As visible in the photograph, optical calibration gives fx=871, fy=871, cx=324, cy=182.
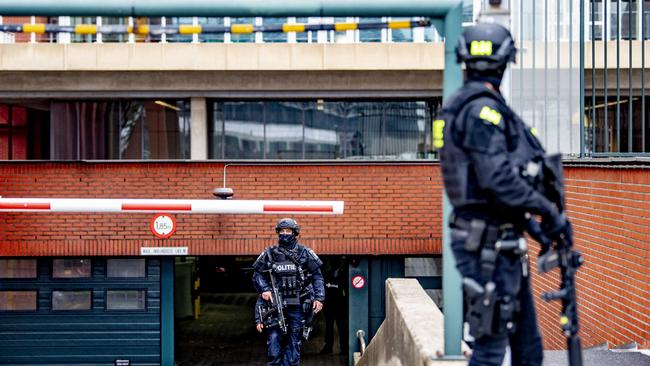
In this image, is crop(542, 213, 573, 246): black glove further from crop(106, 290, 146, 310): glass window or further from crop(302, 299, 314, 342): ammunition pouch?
crop(106, 290, 146, 310): glass window

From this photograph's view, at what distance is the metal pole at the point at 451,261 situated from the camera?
197 inches

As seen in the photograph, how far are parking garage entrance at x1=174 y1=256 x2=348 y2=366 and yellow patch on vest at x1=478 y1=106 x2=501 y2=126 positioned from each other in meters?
10.1

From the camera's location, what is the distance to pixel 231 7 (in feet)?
16.4

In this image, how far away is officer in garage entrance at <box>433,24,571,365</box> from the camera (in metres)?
3.77

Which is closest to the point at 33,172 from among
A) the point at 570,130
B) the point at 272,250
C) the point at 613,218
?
the point at 272,250

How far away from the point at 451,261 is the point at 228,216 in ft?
34.5

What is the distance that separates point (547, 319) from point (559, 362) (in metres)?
3.78

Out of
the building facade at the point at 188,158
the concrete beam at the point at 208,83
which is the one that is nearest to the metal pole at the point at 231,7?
the building facade at the point at 188,158

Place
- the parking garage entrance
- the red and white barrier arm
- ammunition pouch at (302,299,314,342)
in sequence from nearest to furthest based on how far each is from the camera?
ammunition pouch at (302,299,314,342) → the red and white barrier arm → the parking garage entrance

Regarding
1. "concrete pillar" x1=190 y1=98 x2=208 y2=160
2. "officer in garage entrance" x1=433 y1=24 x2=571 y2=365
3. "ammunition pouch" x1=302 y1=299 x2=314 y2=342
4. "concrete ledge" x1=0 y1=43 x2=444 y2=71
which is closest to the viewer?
"officer in garage entrance" x1=433 y1=24 x2=571 y2=365

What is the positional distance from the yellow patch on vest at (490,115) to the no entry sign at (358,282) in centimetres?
1219

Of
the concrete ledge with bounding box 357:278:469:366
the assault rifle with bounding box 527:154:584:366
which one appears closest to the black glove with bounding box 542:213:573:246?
the assault rifle with bounding box 527:154:584:366

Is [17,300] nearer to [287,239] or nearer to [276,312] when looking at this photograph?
[276,312]

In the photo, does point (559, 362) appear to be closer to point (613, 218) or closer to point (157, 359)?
point (613, 218)
